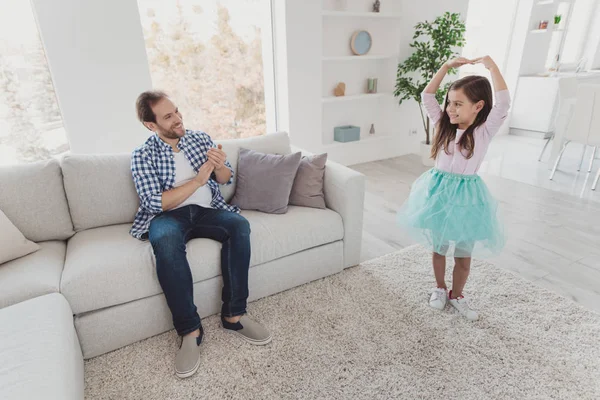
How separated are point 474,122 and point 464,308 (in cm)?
92

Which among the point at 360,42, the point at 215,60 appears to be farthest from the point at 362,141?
the point at 215,60

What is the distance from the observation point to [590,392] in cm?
139

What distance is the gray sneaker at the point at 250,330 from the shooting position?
65.2 inches

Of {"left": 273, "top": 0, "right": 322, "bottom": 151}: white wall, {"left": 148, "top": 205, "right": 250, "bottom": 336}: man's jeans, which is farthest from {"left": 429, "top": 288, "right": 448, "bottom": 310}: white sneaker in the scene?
{"left": 273, "top": 0, "right": 322, "bottom": 151}: white wall

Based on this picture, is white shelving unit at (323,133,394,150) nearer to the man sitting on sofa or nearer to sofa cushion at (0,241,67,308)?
the man sitting on sofa

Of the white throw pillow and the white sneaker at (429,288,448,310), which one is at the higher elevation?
the white throw pillow

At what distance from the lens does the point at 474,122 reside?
156cm

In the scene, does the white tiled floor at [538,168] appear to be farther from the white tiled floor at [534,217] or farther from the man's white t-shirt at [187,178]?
the man's white t-shirt at [187,178]

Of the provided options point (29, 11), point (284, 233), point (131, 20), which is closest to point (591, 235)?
point (284, 233)

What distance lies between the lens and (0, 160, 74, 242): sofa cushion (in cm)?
172

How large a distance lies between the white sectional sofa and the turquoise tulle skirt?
43 cm

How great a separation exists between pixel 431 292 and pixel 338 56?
2846 millimetres

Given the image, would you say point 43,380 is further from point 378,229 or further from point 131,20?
Answer: point 131,20

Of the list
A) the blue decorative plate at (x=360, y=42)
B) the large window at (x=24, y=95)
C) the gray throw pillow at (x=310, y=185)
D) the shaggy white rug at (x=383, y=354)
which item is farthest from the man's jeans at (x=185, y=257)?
the blue decorative plate at (x=360, y=42)
